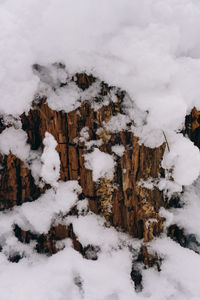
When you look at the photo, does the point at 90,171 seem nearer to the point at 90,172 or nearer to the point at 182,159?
the point at 90,172

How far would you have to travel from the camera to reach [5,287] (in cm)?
271

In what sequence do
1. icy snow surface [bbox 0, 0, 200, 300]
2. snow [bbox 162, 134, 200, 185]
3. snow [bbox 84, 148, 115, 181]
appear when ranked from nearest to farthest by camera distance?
icy snow surface [bbox 0, 0, 200, 300] → snow [bbox 162, 134, 200, 185] → snow [bbox 84, 148, 115, 181]

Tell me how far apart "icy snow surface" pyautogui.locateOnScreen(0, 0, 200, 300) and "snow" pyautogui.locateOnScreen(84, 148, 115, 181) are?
0.01 meters

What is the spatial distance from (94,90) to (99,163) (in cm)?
76

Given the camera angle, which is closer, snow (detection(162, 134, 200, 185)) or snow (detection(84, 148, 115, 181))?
snow (detection(162, 134, 200, 185))

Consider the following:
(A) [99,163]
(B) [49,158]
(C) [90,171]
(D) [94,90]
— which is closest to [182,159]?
(A) [99,163]

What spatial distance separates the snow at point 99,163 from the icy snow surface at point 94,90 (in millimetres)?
11

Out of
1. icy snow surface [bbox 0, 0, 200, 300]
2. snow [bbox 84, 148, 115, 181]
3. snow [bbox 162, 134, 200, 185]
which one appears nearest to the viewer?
icy snow surface [bbox 0, 0, 200, 300]

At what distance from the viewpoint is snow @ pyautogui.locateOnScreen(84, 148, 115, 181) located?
9.80 ft

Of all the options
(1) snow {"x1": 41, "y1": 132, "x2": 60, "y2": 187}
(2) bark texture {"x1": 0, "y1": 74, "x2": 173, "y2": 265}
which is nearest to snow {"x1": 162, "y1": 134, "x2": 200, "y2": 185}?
(2) bark texture {"x1": 0, "y1": 74, "x2": 173, "y2": 265}

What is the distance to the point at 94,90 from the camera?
9.47 feet

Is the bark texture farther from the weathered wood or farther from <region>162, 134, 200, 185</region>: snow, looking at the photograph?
<region>162, 134, 200, 185</region>: snow

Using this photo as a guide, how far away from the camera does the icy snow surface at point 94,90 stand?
8.71ft

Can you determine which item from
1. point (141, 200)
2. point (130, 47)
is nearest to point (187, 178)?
point (141, 200)
